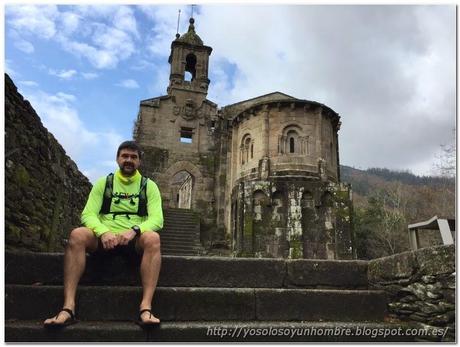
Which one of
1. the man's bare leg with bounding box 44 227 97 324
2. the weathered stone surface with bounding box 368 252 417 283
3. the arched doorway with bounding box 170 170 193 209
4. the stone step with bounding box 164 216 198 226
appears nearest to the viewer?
the man's bare leg with bounding box 44 227 97 324

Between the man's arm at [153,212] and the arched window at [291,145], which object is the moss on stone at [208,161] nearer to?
the arched window at [291,145]

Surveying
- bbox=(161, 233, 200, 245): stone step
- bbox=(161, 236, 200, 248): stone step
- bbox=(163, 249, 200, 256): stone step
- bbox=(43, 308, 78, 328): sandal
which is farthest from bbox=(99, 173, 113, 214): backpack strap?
bbox=(161, 233, 200, 245): stone step

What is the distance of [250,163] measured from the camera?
20.3 metres

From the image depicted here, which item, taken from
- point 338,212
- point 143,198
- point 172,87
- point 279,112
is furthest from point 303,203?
point 143,198

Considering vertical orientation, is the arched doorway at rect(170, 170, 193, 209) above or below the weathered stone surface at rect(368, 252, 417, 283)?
above

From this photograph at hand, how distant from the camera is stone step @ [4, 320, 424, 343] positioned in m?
3.04

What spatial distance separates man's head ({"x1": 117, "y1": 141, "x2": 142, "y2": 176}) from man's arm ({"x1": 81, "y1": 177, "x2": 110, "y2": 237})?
0.87 ft

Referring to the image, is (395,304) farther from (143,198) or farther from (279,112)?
(279,112)

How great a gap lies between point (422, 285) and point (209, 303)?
2.14m

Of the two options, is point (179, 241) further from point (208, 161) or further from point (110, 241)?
point (110, 241)

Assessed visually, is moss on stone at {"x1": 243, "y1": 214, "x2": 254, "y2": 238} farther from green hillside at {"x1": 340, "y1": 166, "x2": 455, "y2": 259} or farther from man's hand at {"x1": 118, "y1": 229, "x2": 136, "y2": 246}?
man's hand at {"x1": 118, "y1": 229, "x2": 136, "y2": 246}

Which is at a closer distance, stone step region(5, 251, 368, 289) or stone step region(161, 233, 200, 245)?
stone step region(5, 251, 368, 289)

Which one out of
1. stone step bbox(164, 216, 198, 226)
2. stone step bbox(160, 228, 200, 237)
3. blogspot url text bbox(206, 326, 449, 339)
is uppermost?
stone step bbox(164, 216, 198, 226)

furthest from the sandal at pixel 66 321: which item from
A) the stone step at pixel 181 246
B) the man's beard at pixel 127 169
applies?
the stone step at pixel 181 246
